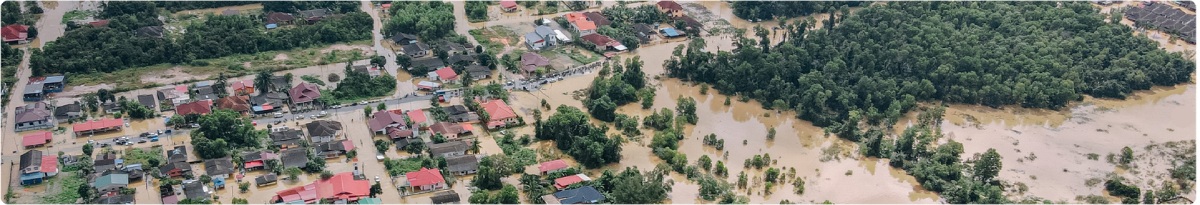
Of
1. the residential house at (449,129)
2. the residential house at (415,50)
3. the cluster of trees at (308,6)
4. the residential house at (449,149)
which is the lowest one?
the residential house at (449,149)

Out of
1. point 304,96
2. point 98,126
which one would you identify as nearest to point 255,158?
point 304,96

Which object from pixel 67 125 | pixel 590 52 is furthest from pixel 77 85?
pixel 590 52

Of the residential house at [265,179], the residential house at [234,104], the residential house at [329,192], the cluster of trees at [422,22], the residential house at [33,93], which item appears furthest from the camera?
the cluster of trees at [422,22]

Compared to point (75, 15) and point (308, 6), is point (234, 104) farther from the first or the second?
point (75, 15)

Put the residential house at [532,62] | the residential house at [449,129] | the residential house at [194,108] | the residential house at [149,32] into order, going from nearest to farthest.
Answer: the residential house at [449,129] < the residential house at [194,108] < the residential house at [532,62] < the residential house at [149,32]

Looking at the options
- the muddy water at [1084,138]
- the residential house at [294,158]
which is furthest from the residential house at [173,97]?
the muddy water at [1084,138]

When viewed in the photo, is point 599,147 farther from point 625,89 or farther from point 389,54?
point 389,54

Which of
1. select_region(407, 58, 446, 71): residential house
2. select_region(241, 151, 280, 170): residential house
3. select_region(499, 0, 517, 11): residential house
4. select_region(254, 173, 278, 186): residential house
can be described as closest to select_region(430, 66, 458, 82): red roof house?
select_region(407, 58, 446, 71): residential house

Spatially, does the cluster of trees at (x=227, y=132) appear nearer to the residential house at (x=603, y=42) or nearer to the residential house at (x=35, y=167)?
the residential house at (x=35, y=167)
